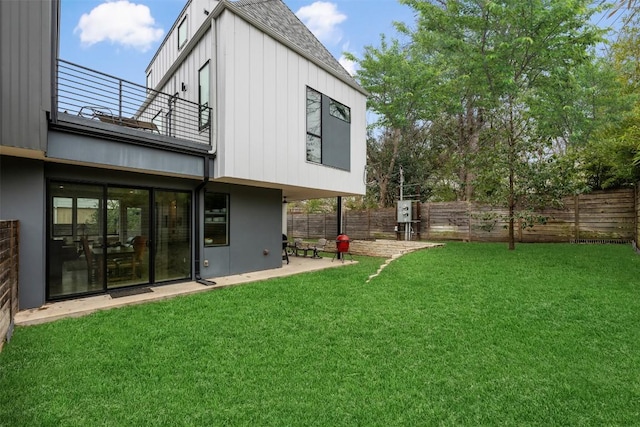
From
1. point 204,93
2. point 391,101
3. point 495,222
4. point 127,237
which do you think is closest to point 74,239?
point 127,237

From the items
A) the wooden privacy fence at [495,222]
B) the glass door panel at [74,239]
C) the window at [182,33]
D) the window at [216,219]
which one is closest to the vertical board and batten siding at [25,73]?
the glass door panel at [74,239]

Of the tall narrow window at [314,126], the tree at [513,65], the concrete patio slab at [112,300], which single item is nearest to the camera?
the concrete patio slab at [112,300]

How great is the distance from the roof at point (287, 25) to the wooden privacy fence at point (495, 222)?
715 cm

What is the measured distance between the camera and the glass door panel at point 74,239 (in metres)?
5.11

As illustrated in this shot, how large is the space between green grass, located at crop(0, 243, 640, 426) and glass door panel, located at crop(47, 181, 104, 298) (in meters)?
1.31

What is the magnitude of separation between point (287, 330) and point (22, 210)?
432 cm

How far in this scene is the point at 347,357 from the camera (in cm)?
319

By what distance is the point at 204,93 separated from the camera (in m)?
7.09

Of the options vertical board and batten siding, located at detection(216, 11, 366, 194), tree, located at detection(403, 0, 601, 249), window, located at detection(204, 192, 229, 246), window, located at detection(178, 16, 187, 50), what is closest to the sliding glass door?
window, located at detection(204, 192, 229, 246)

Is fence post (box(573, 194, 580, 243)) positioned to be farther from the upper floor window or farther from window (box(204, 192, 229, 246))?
window (box(204, 192, 229, 246))

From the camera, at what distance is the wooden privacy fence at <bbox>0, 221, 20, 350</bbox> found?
130 inches

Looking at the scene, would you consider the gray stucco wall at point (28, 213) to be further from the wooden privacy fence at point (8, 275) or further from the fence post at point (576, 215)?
the fence post at point (576, 215)

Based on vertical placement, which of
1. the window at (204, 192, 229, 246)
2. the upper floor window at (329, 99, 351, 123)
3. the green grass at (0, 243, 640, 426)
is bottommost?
the green grass at (0, 243, 640, 426)

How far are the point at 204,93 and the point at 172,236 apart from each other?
3.27 meters
